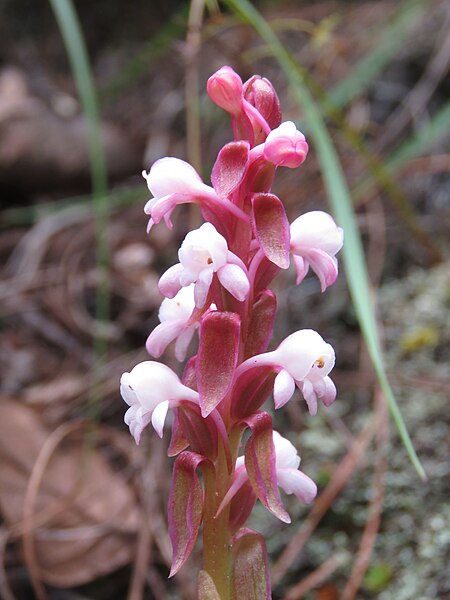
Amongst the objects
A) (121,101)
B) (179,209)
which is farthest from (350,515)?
(121,101)

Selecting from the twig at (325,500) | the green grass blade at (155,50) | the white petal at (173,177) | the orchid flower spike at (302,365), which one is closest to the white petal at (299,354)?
the orchid flower spike at (302,365)

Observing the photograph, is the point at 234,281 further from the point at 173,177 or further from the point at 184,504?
the point at 184,504

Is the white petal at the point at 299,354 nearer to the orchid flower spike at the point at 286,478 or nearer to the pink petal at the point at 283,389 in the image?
the pink petal at the point at 283,389

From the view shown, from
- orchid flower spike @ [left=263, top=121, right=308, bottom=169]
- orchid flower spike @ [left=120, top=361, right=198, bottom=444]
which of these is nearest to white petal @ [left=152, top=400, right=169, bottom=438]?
orchid flower spike @ [left=120, top=361, right=198, bottom=444]

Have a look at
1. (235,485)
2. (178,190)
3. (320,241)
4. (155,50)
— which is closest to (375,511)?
(235,485)

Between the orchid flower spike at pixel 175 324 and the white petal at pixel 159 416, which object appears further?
the orchid flower spike at pixel 175 324

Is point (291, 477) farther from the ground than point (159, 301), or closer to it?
closer to it
